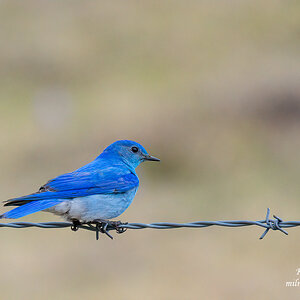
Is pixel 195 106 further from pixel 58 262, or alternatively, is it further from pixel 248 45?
pixel 58 262

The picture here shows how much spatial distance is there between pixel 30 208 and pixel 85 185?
2.78 feet

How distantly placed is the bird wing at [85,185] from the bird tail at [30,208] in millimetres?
46

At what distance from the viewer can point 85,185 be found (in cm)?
652

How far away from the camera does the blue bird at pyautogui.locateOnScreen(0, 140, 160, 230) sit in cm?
607

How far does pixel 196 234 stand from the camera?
13422mm

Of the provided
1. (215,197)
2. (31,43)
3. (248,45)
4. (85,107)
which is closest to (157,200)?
(215,197)

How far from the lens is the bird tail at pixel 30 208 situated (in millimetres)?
5574

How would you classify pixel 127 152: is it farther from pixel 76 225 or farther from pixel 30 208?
pixel 30 208

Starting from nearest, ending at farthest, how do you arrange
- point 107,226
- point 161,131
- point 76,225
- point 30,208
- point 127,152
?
point 30,208
point 76,225
point 107,226
point 127,152
point 161,131

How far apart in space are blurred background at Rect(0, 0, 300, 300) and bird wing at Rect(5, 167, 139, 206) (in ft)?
14.8

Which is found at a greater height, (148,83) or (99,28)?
(99,28)

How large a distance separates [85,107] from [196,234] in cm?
938

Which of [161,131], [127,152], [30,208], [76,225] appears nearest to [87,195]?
[76,225]

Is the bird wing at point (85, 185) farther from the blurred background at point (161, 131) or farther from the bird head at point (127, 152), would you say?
the blurred background at point (161, 131)
